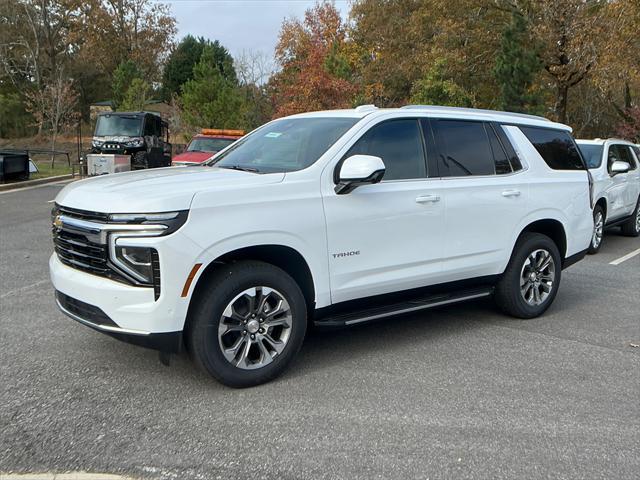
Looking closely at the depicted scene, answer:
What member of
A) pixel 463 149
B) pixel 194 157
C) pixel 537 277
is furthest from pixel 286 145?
pixel 194 157

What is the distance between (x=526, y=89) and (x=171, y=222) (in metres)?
20.2

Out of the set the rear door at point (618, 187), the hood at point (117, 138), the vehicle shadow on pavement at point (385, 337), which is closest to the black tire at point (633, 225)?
the rear door at point (618, 187)

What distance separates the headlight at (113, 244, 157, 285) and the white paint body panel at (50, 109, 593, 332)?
6 centimetres

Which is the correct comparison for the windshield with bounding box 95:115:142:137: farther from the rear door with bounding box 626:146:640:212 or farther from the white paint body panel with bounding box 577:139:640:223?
the rear door with bounding box 626:146:640:212

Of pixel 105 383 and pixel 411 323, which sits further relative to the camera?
pixel 411 323

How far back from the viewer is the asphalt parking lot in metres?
3.08

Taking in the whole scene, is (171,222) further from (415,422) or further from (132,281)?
(415,422)

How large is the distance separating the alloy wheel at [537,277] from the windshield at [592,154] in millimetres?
4700

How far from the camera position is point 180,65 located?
5456 cm

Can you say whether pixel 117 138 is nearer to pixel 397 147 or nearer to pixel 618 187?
pixel 618 187

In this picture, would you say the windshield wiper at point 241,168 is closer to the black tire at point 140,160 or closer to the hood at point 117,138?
the black tire at point 140,160

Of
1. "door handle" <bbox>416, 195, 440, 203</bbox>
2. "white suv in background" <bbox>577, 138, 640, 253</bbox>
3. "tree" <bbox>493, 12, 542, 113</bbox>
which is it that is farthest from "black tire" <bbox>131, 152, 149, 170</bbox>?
"door handle" <bbox>416, 195, 440, 203</bbox>

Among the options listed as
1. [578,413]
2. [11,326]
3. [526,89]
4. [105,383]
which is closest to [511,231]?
[578,413]

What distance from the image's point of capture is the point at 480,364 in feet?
14.8
